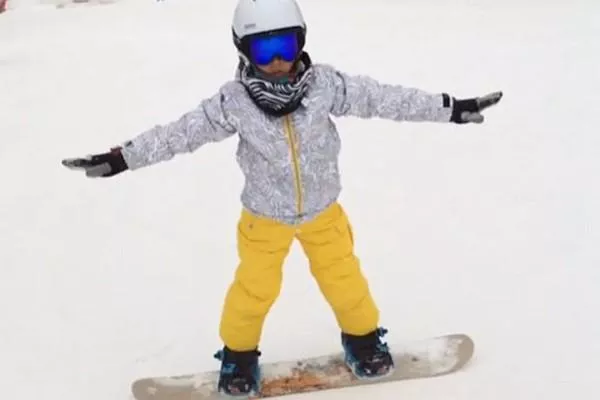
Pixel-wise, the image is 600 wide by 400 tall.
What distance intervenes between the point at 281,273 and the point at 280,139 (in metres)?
0.30

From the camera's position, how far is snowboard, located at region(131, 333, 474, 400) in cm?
187

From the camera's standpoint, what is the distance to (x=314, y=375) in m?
1.90

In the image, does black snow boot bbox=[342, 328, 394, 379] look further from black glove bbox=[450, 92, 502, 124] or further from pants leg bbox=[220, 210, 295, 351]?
black glove bbox=[450, 92, 502, 124]

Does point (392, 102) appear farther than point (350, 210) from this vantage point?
No

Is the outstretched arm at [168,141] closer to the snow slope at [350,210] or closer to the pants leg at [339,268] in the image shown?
the pants leg at [339,268]

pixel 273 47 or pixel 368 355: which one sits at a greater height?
pixel 273 47

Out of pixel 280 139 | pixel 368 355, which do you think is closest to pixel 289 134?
pixel 280 139

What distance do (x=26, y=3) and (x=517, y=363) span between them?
123 inches

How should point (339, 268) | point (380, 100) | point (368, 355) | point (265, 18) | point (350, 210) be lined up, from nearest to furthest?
1. point (265, 18)
2. point (380, 100)
3. point (339, 268)
4. point (368, 355)
5. point (350, 210)

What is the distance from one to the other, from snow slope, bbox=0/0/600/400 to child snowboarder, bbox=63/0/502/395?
0.31m

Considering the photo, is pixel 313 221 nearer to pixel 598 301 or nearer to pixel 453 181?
pixel 598 301

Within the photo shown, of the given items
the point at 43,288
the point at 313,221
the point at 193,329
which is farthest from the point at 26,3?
the point at 313,221

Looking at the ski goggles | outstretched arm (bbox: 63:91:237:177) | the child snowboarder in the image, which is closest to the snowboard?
the child snowboarder

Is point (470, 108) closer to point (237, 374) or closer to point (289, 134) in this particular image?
point (289, 134)
